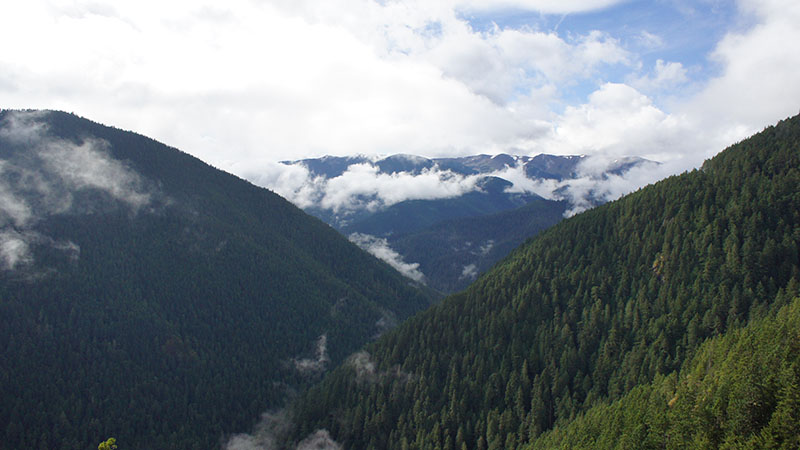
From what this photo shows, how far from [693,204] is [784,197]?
27071 millimetres

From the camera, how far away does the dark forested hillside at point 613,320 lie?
144250 mm

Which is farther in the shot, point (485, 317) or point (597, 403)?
point (485, 317)

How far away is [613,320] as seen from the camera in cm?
16400

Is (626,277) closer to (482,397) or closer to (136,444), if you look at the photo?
(482,397)

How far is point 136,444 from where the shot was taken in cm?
19725

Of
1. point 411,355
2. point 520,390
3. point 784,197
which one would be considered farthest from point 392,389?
point 784,197

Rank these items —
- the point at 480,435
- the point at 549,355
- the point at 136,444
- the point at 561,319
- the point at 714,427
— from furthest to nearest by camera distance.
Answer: the point at 136,444 → the point at 561,319 → the point at 549,355 → the point at 480,435 → the point at 714,427

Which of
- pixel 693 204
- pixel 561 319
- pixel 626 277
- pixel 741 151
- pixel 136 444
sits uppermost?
pixel 741 151

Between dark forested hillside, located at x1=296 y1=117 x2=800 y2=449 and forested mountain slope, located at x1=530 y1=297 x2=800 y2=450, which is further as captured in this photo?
dark forested hillside, located at x1=296 y1=117 x2=800 y2=449

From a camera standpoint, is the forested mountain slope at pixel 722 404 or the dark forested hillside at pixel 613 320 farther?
the dark forested hillside at pixel 613 320

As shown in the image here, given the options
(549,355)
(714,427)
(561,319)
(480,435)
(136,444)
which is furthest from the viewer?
(136,444)

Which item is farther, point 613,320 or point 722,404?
point 613,320

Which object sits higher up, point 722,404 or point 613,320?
point 613,320

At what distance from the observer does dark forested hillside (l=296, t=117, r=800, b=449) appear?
144m
